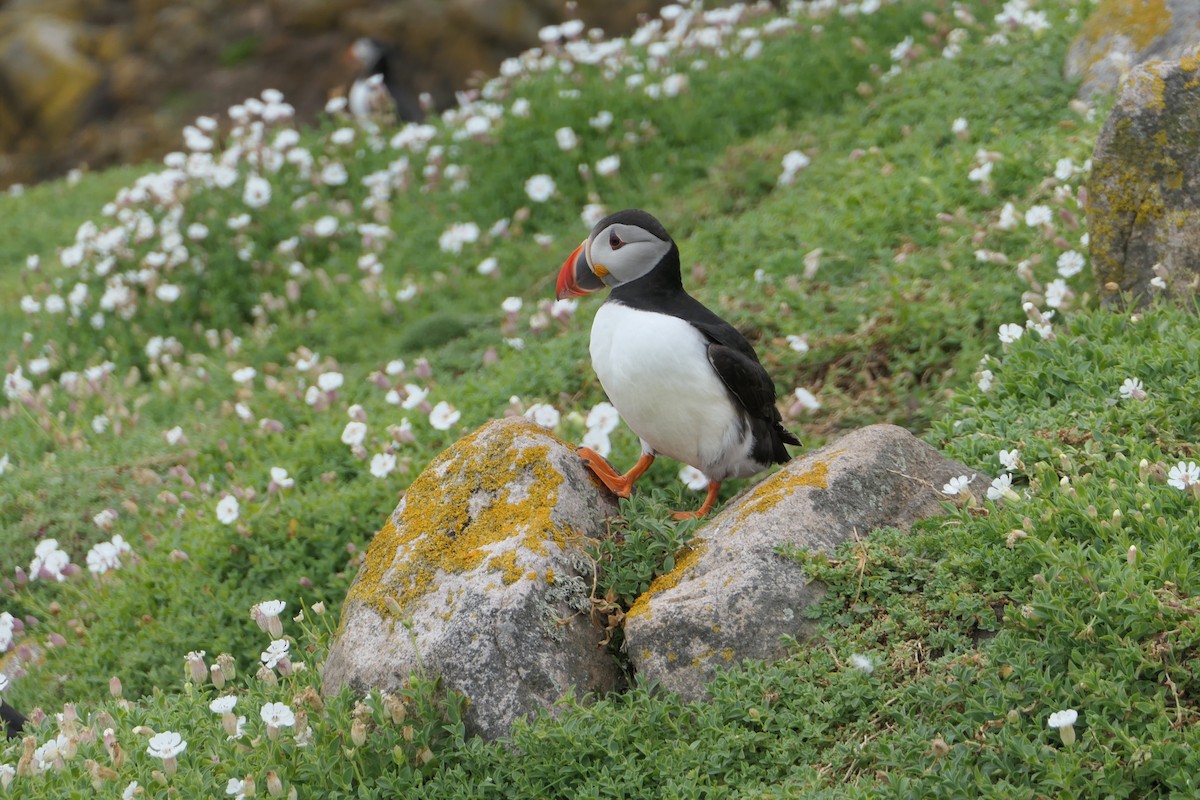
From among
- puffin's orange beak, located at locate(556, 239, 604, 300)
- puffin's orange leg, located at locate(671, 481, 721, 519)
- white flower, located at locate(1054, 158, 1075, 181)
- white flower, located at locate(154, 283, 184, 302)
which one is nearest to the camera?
puffin's orange leg, located at locate(671, 481, 721, 519)

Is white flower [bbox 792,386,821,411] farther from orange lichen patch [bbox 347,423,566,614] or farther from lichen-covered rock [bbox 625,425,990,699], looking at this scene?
orange lichen patch [bbox 347,423,566,614]

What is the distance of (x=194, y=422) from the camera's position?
24.6 ft

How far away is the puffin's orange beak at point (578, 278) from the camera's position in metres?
4.77

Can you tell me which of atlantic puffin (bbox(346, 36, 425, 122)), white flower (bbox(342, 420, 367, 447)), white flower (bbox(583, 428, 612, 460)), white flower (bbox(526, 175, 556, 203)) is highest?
white flower (bbox(583, 428, 612, 460))

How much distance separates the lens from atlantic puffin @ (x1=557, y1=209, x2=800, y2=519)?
14.7 ft

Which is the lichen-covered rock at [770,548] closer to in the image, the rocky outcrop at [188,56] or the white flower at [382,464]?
the white flower at [382,464]

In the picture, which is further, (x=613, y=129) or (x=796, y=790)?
(x=613, y=129)

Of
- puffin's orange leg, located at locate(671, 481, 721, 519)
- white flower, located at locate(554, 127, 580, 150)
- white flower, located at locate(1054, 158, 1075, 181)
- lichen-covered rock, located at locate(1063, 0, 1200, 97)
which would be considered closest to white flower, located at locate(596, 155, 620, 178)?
white flower, located at locate(554, 127, 580, 150)

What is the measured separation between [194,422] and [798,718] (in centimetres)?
507

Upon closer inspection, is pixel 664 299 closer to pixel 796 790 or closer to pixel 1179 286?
pixel 796 790

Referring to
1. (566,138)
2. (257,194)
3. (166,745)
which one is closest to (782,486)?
(166,745)

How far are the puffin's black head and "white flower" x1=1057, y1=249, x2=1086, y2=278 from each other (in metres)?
2.15

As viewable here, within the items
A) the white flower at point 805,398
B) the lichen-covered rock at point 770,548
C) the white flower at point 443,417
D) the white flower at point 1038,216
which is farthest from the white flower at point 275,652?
the white flower at point 1038,216

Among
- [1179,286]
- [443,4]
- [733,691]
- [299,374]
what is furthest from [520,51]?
[733,691]
